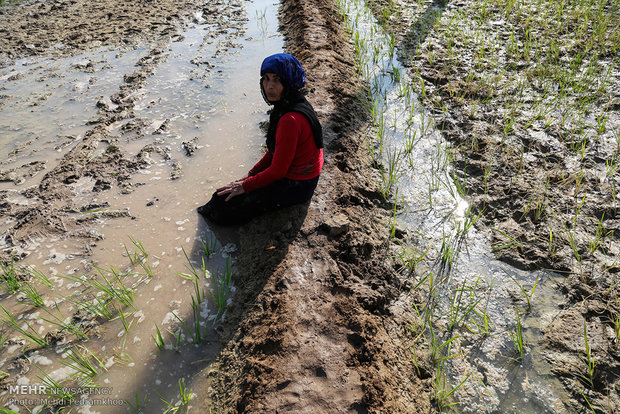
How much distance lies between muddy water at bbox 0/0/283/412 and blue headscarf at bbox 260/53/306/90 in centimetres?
113

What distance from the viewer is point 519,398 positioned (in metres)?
1.64

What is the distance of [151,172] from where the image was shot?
3.13 meters

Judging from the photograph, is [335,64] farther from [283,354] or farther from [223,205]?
[283,354]

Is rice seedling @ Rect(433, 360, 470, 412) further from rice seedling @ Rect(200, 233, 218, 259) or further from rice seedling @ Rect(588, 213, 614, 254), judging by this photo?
rice seedling @ Rect(200, 233, 218, 259)

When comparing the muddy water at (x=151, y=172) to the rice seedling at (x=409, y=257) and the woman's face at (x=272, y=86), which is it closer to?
the woman's face at (x=272, y=86)

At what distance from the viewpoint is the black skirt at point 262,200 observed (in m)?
2.36

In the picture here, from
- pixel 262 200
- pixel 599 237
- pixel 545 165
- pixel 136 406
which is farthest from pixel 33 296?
pixel 545 165

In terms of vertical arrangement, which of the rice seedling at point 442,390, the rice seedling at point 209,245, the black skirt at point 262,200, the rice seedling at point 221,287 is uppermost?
the black skirt at point 262,200

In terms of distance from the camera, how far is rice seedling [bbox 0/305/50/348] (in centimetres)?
187

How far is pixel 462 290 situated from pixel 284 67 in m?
1.58

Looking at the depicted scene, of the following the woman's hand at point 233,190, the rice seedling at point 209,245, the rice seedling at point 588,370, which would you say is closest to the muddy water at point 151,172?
the rice seedling at point 209,245

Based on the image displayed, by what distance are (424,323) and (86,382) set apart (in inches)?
67.1

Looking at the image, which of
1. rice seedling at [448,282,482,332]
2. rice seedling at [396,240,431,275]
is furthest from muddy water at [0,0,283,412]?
rice seedling at [448,282,482,332]

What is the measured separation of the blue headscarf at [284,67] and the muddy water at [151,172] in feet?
3.70
